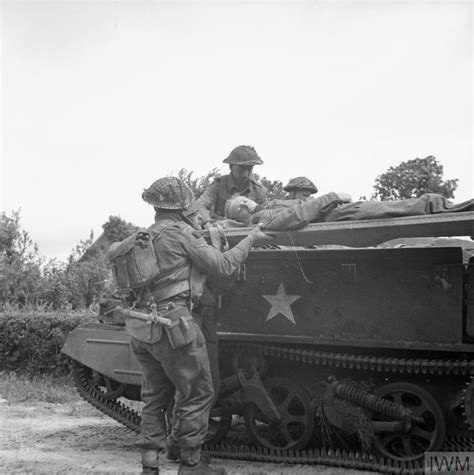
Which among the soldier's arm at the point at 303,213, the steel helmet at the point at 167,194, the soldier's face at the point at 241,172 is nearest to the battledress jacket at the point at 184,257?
the steel helmet at the point at 167,194

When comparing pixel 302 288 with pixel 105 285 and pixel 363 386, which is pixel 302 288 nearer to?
pixel 363 386

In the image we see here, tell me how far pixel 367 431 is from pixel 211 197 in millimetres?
3435

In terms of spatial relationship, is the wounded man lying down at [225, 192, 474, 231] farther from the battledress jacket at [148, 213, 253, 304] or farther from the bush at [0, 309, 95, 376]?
the bush at [0, 309, 95, 376]

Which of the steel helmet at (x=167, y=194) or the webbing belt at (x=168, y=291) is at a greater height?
the steel helmet at (x=167, y=194)

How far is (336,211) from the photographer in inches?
253

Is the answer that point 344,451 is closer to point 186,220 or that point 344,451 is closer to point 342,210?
point 342,210

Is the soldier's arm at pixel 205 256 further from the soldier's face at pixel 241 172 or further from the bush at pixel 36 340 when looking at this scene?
the bush at pixel 36 340

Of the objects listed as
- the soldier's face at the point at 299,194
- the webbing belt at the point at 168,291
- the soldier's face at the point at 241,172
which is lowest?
the webbing belt at the point at 168,291

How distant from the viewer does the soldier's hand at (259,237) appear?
6.29m

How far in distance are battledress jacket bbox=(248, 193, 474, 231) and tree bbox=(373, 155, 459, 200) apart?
29.1ft

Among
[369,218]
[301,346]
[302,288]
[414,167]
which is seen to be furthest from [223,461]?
[414,167]

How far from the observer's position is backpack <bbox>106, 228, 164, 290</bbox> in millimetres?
5527

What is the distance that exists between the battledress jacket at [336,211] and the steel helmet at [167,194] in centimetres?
96

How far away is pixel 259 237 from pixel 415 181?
986 centimetres
